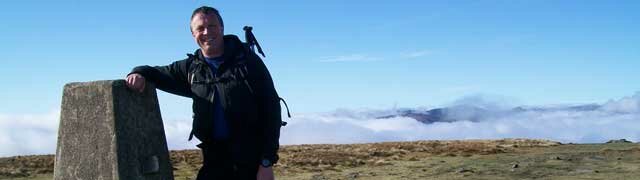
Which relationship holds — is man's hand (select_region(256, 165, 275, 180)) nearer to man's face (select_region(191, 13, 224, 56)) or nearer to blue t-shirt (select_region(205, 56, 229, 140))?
blue t-shirt (select_region(205, 56, 229, 140))

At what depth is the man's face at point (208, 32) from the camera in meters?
5.59

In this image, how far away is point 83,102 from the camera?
20.8ft

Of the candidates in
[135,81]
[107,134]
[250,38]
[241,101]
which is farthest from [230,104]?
[107,134]

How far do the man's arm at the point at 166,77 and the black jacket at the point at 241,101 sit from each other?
0.67ft

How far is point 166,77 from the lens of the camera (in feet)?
20.3

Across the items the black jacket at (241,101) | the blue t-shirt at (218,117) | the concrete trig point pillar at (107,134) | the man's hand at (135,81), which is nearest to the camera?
the black jacket at (241,101)

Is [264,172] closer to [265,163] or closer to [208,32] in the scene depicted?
[265,163]

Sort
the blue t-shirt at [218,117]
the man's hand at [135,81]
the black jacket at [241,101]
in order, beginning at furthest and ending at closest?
1. the man's hand at [135,81]
2. the blue t-shirt at [218,117]
3. the black jacket at [241,101]

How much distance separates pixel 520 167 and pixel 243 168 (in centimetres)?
1651

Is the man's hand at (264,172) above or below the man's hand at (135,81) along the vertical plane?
below

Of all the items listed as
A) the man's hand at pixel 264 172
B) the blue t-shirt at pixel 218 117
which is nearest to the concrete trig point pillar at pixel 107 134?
the blue t-shirt at pixel 218 117

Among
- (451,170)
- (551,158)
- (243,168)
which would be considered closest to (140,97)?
(243,168)

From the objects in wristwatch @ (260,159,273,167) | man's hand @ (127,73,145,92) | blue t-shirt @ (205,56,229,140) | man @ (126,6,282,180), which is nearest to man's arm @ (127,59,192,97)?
man's hand @ (127,73,145,92)

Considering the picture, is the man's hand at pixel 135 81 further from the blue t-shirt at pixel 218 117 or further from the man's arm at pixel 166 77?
the blue t-shirt at pixel 218 117
